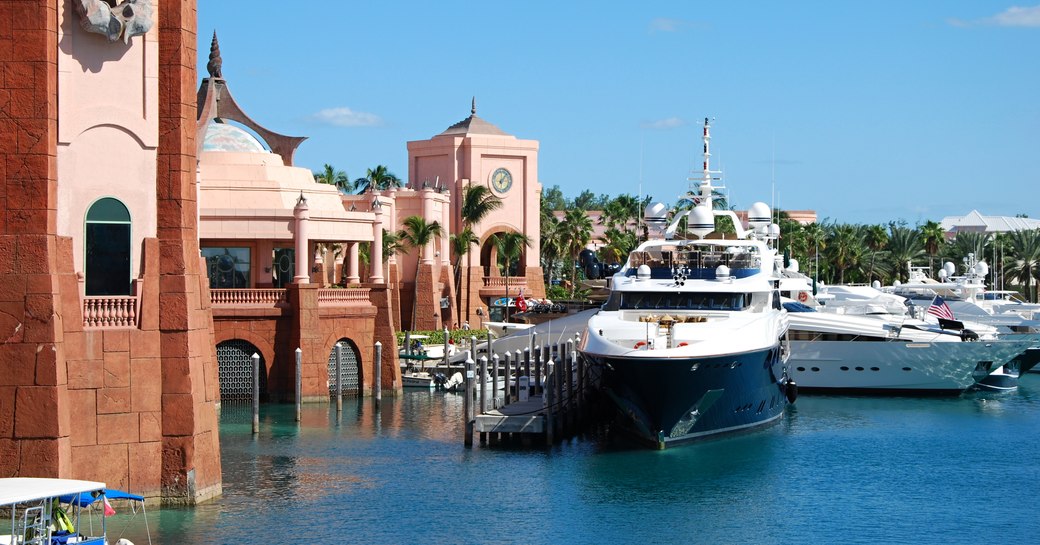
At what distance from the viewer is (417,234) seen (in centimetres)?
6700

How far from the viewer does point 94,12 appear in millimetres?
23875

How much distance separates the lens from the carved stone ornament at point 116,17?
23.9 meters

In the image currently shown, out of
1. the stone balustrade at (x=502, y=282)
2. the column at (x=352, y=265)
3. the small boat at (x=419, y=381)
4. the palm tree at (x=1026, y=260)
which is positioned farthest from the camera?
the palm tree at (x=1026, y=260)

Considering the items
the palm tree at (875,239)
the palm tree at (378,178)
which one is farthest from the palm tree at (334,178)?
the palm tree at (875,239)

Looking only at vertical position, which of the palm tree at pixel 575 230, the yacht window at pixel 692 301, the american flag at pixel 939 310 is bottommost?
the american flag at pixel 939 310

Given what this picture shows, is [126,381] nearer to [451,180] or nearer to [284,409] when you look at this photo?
[284,409]

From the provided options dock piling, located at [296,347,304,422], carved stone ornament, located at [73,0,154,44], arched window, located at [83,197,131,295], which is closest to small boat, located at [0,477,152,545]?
arched window, located at [83,197,131,295]

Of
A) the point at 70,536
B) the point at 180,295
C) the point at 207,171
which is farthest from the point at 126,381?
the point at 207,171

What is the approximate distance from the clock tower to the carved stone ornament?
164 feet

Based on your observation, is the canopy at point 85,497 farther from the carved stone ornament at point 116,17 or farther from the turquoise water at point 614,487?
the carved stone ornament at point 116,17

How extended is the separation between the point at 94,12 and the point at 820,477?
20.2 m

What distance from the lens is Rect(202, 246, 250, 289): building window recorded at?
48500mm

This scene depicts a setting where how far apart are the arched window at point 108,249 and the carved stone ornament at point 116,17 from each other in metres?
2.94

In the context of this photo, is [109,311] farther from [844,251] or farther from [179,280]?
[844,251]
